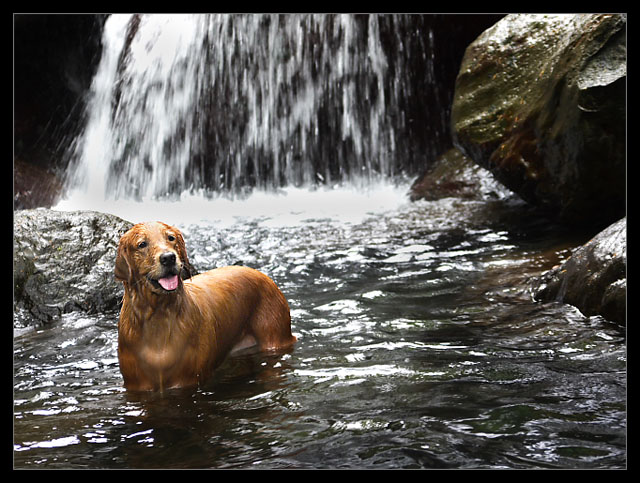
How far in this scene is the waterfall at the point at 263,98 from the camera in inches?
532

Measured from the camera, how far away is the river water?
2.81 m

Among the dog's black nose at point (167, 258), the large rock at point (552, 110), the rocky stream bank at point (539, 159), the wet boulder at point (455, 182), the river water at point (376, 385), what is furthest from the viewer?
the wet boulder at point (455, 182)

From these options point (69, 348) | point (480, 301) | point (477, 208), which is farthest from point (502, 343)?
point (477, 208)

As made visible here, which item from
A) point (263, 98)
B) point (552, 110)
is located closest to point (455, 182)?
point (552, 110)

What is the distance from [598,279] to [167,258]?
3218mm

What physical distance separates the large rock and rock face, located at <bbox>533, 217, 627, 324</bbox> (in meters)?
1.98

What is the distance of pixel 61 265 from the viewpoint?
19.6 feet

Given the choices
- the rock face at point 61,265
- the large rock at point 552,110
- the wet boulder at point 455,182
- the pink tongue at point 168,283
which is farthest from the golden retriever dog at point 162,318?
the wet boulder at point 455,182

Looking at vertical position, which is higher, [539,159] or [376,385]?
[539,159]

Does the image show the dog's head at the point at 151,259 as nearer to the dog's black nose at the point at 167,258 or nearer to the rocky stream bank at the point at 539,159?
the dog's black nose at the point at 167,258

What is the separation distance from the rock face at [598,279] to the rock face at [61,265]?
12.4 ft

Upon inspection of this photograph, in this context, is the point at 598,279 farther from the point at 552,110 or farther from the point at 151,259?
the point at 151,259

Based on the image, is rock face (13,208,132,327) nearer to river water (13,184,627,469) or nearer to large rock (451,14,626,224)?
river water (13,184,627,469)

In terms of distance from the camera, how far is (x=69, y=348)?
4.89 m
